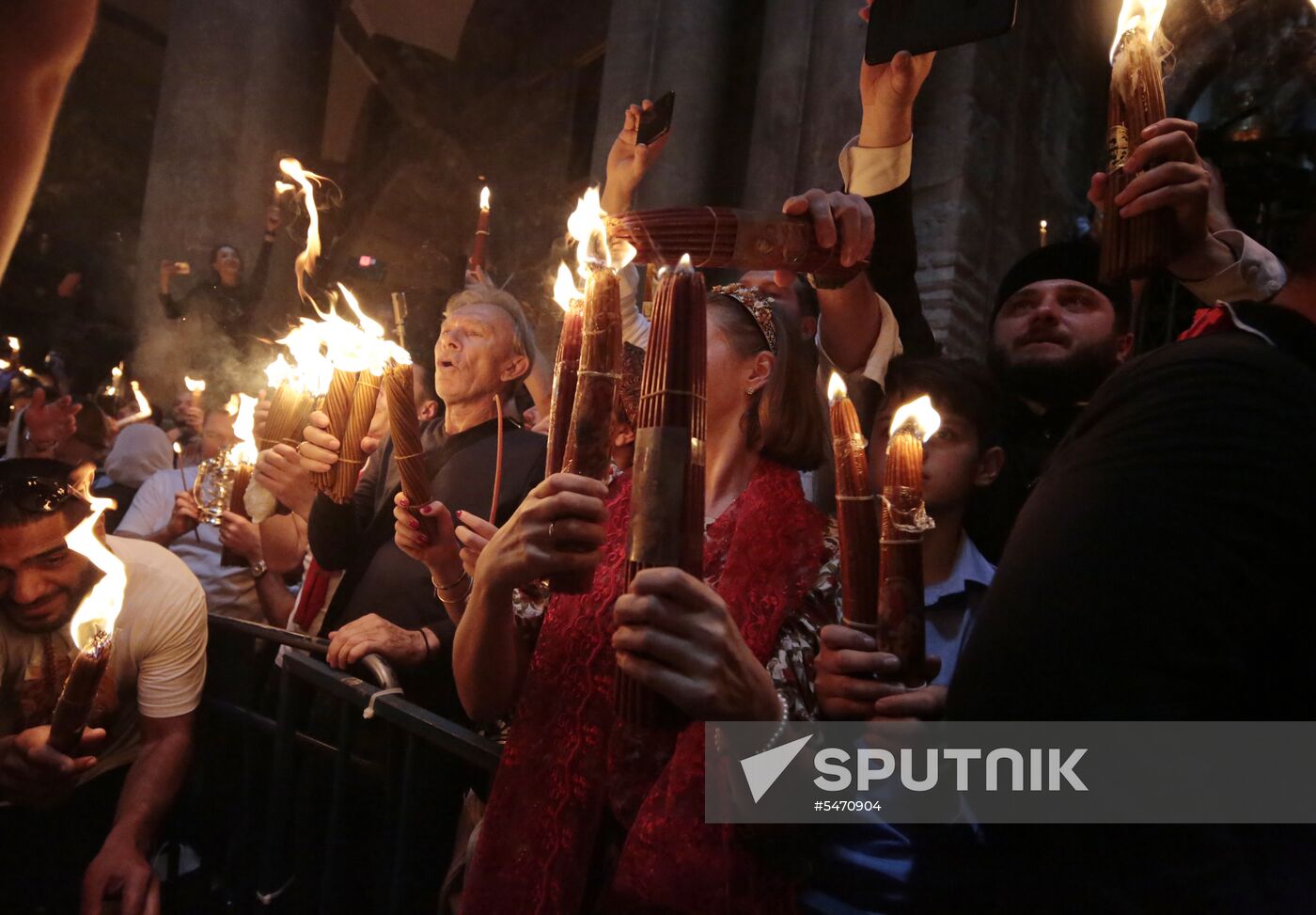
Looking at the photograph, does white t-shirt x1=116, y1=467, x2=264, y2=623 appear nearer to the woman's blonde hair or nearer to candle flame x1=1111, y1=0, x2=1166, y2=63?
the woman's blonde hair

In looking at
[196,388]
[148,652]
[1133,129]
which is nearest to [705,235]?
[1133,129]

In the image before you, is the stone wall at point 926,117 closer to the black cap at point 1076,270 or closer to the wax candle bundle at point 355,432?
the black cap at point 1076,270

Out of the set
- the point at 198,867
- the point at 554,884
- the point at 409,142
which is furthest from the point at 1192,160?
the point at 409,142

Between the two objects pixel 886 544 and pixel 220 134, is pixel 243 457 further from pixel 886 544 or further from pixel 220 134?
pixel 220 134

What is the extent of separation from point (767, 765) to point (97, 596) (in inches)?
67.2

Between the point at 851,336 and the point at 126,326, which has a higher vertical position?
the point at 126,326

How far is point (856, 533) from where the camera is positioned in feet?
3.80

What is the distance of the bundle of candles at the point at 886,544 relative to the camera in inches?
43.9

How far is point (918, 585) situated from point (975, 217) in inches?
183

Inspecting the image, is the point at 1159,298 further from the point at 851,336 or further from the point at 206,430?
the point at 206,430

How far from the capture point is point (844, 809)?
1325mm

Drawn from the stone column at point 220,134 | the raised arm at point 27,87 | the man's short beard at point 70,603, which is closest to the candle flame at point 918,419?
the raised arm at point 27,87

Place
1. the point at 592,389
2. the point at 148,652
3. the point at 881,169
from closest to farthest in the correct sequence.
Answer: the point at 592,389 → the point at 881,169 → the point at 148,652

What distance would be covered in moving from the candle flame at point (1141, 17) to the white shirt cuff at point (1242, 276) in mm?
390
